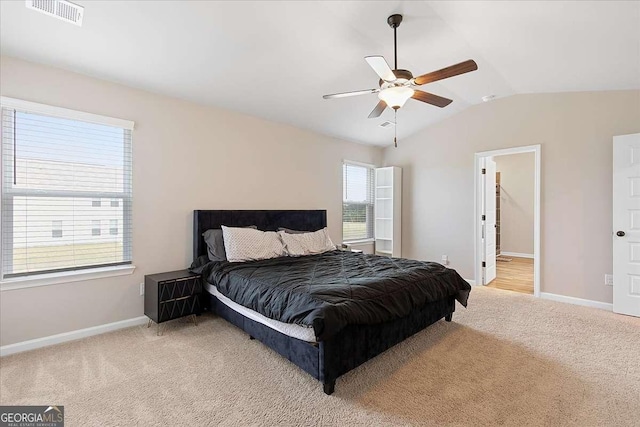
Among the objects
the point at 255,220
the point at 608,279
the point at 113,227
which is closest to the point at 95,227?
the point at 113,227

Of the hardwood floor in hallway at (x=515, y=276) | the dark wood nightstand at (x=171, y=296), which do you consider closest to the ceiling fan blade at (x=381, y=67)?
the dark wood nightstand at (x=171, y=296)

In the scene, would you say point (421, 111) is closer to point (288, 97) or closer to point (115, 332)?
point (288, 97)

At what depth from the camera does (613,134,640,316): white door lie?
11.5 ft

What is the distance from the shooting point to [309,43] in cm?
288

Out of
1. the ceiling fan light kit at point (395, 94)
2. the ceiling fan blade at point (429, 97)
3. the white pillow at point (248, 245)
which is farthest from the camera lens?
the white pillow at point (248, 245)

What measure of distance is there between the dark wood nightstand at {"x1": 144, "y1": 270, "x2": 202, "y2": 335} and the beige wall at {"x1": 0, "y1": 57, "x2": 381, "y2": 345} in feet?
0.85

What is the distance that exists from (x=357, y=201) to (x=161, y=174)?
3.47 meters

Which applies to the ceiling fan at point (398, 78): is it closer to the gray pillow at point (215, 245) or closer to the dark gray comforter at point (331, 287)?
the dark gray comforter at point (331, 287)

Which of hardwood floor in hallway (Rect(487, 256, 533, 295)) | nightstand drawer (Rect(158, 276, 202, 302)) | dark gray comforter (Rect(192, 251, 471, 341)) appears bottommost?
hardwood floor in hallway (Rect(487, 256, 533, 295))

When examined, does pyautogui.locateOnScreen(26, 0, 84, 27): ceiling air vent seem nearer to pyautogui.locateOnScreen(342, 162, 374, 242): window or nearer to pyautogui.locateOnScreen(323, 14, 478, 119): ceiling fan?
pyautogui.locateOnScreen(323, 14, 478, 119): ceiling fan

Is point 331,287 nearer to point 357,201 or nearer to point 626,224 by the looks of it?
point 357,201

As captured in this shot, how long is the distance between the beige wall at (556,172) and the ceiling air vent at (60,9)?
4.23m

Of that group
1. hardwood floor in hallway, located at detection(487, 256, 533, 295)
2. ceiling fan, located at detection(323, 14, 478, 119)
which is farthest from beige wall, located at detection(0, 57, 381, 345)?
hardwood floor in hallway, located at detection(487, 256, 533, 295)

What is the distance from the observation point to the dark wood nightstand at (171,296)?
118 inches
